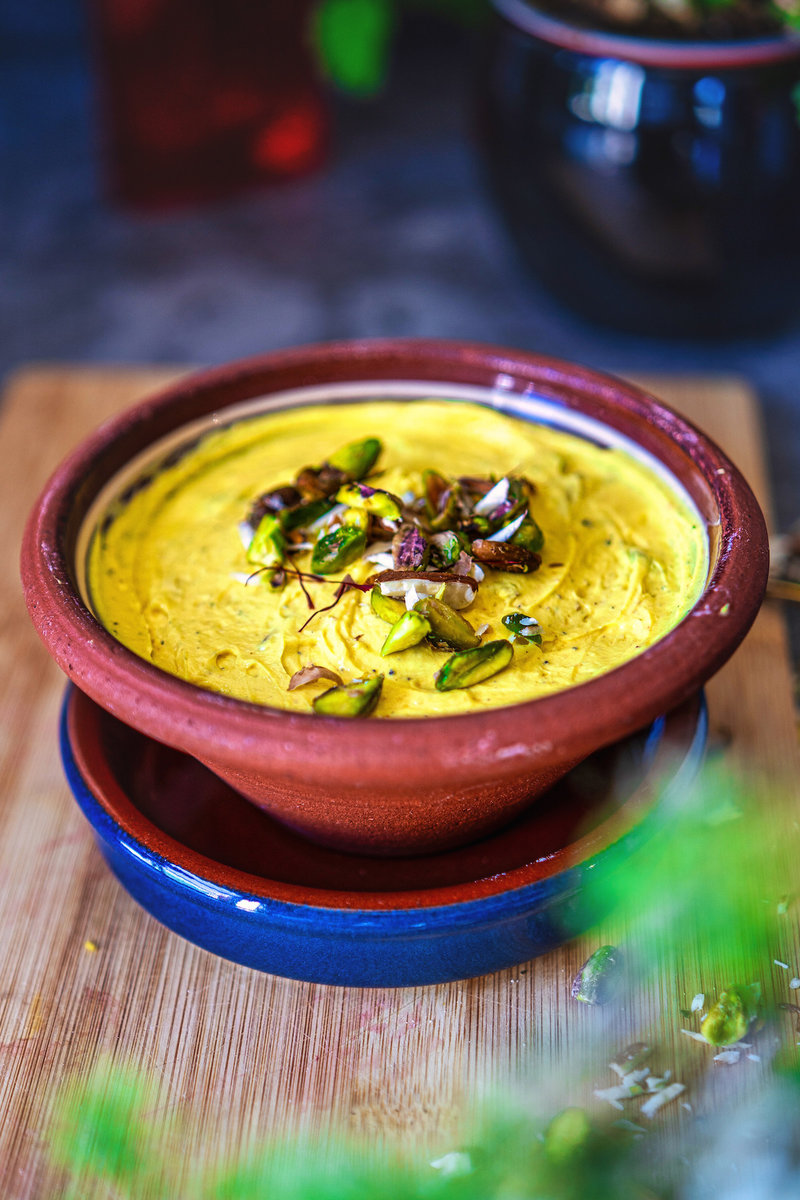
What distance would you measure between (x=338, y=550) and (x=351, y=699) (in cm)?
21

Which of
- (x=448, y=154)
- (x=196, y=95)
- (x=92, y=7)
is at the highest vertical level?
(x=92, y=7)

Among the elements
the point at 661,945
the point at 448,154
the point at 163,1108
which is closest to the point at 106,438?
the point at 163,1108

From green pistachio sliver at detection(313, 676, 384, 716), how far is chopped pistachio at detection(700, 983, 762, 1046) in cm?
47

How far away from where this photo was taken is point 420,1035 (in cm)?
118

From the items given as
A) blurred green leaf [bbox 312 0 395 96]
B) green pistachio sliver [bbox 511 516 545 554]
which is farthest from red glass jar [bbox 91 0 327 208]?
green pistachio sliver [bbox 511 516 545 554]

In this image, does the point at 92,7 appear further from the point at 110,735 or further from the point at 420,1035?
the point at 420,1035

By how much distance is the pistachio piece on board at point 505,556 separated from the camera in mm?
1225

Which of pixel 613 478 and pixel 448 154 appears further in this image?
pixel 448 154

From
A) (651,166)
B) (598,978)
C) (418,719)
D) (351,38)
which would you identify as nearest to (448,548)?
(418,719)

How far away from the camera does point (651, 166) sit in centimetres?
232

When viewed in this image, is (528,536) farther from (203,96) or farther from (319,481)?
(203,96)

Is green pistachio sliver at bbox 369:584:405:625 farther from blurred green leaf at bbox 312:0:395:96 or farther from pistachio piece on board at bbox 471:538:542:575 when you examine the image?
blurred green leaf at bbox 312:0:395:96

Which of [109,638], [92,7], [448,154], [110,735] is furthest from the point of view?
[448,154]

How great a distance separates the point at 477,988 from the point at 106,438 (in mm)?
738
